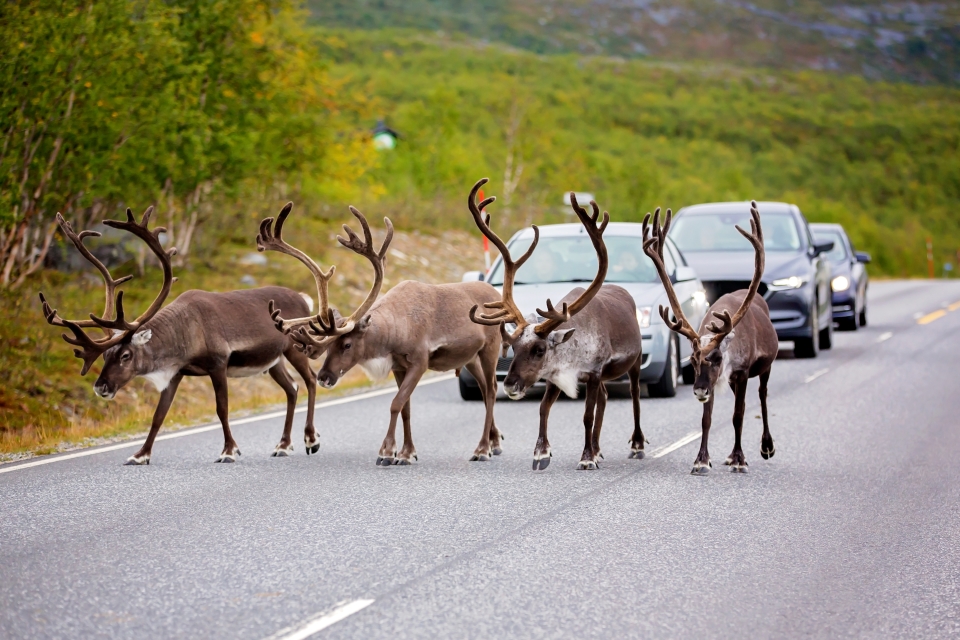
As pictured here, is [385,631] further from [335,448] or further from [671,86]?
[671,86]

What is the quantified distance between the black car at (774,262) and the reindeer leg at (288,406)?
8416 millimetres

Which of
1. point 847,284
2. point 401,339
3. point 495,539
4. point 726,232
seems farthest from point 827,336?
point 495,539

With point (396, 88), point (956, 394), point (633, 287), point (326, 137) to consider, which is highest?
point (396, 88)

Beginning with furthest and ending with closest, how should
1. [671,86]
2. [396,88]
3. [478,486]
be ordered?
[671,86], [396,88], [478,486]

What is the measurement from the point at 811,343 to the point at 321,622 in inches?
611

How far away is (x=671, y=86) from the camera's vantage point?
Answer: 185750 mm

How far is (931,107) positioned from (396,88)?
100 m

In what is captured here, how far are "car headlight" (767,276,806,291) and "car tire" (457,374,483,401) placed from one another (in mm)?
6190

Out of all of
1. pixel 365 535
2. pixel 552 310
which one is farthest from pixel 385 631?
pixel 552 310

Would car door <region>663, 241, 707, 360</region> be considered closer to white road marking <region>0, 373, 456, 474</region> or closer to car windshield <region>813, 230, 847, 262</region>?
white road marking <region>0, 373, 456, 474</region>

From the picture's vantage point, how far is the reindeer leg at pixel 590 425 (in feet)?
33.8

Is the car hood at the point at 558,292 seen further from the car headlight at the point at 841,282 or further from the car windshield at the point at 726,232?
the car headlight at the point at 841,282

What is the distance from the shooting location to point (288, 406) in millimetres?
11812

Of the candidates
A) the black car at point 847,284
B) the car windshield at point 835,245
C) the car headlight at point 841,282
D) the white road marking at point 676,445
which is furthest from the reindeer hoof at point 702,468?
the car windshield at point 835,245
